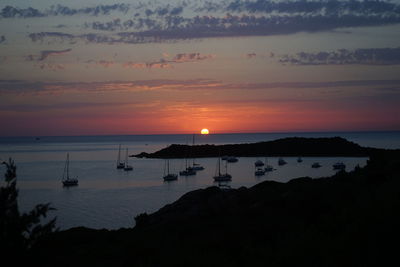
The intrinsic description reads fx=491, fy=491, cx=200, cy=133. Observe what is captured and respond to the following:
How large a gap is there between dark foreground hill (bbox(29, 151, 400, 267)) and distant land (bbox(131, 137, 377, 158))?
102m

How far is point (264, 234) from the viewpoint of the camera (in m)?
14.9

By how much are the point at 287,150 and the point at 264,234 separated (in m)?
124

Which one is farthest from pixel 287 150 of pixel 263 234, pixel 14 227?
pixel 14 227

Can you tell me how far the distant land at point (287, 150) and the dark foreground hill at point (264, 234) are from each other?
335ft

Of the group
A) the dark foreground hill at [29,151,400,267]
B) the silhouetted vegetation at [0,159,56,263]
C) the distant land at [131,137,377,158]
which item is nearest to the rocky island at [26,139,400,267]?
the dark foreground hill at [29,151,400,267]

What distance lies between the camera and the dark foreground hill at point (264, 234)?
10.1m

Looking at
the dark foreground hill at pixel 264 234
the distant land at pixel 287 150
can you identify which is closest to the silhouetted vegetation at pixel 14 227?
the dark foreground hill at pixel 264 234

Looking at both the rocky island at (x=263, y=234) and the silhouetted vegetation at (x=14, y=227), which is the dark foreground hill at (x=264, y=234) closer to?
the rocky island at (x=263, y=234)

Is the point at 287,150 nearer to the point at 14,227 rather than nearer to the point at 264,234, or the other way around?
the point at 264,234

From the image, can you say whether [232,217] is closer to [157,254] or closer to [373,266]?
[157,254]

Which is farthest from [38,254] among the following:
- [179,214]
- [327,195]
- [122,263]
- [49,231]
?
[179,214]

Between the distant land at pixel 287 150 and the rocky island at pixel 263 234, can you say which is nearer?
the rocky island at pixel 263 234

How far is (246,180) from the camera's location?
267 ft

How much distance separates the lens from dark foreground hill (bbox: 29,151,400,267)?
398 inches
